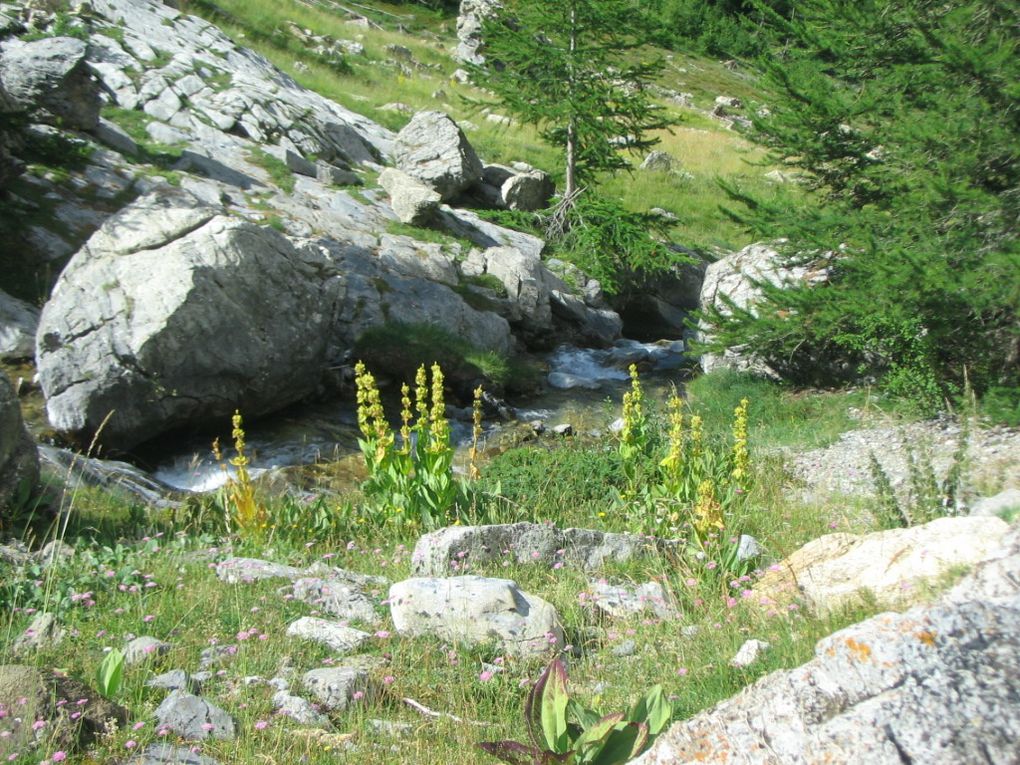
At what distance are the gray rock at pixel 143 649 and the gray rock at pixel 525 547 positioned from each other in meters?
1.66

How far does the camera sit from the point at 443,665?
394 centimetres

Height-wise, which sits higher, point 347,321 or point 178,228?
point 178,228

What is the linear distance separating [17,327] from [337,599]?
9110 mm

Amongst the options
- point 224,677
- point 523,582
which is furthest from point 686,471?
point 224,677

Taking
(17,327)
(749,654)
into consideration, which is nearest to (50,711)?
(749,654)

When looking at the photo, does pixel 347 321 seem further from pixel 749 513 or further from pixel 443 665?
pixel 443 665

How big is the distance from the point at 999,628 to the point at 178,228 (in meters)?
11.6

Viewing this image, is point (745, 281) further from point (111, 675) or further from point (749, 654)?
point (111, 675)

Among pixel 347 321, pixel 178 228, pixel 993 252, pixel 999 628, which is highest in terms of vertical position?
pixel 999 628

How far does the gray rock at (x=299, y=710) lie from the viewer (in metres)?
3.36

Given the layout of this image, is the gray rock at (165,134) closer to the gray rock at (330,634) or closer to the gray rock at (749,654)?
the gray rock at (330,634)

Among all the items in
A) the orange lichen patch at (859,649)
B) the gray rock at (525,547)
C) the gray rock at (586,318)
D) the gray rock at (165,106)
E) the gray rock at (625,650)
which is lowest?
the gray rock at (586,318)

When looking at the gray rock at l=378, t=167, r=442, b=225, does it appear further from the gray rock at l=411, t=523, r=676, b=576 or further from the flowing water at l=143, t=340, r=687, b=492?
the gray rock at l=411, t=523, r=676, b=576

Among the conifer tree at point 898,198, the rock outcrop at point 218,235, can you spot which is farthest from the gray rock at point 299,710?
the conifer tree at point 898,198
